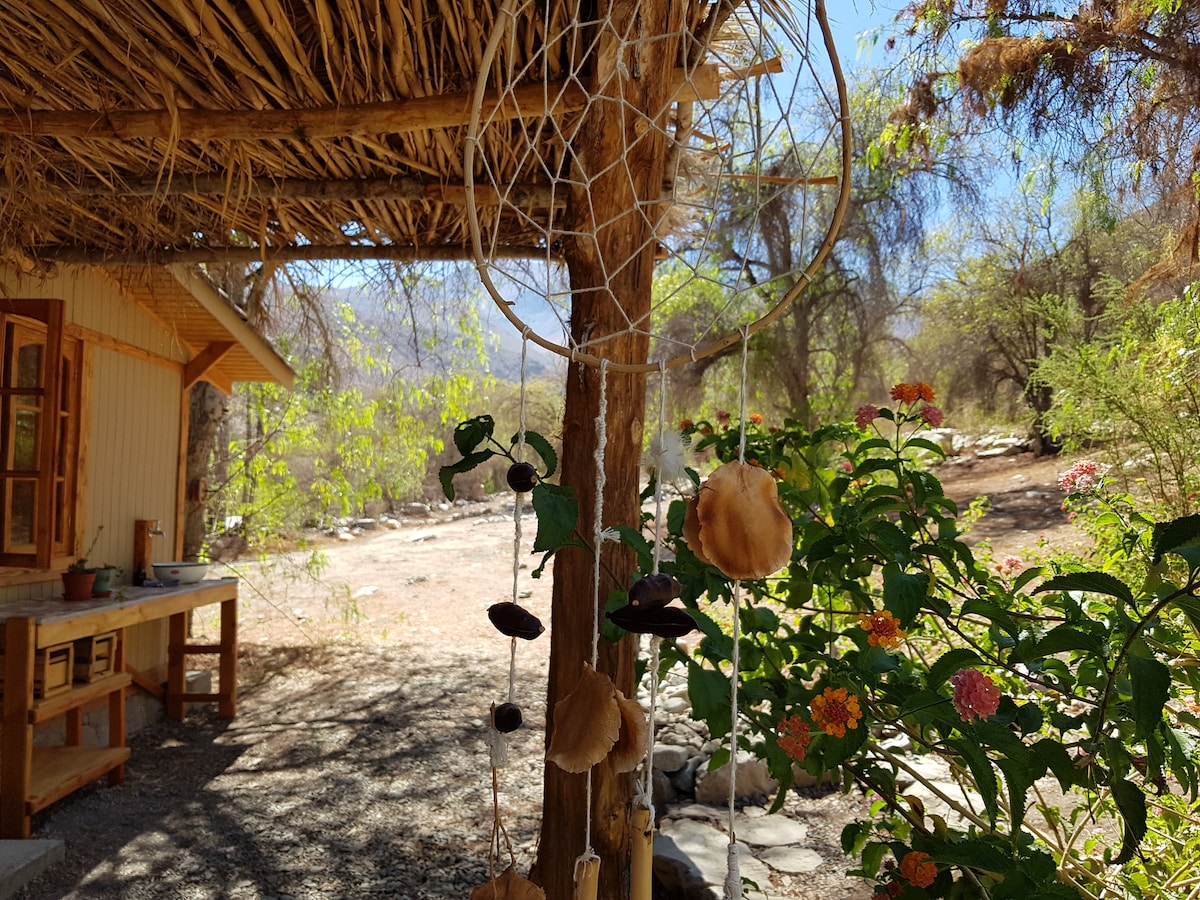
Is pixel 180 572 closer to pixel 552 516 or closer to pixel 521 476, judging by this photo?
pixel 552 516

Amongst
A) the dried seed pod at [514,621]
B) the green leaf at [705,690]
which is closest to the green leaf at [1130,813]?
the green leaf at [705,690]

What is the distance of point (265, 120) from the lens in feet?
6.97

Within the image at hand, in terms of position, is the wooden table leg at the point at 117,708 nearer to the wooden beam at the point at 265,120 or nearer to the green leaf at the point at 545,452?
the wooden beam at the point at 265,120

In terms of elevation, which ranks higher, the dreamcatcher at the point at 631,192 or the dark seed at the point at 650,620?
the dreamcatcher at the point at 631,192

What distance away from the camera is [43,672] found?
343 cm

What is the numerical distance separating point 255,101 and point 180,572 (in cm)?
358

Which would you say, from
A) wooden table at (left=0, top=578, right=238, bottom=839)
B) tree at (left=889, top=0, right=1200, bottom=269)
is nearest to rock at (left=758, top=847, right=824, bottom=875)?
wooden table at (left=0, top=578, right=238, bottom=839)

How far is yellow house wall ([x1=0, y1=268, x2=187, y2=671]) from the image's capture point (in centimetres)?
435

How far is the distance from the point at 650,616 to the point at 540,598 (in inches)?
305

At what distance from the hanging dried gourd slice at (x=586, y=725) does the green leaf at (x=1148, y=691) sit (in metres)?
0.67

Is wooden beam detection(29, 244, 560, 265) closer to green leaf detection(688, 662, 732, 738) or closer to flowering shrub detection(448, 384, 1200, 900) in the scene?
flowering shrub detection(448, 384, 1200, 900)

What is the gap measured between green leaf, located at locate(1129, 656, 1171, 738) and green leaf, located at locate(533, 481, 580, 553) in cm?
74

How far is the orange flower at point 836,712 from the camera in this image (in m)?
1.45

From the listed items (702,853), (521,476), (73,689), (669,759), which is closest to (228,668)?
(73,689)
